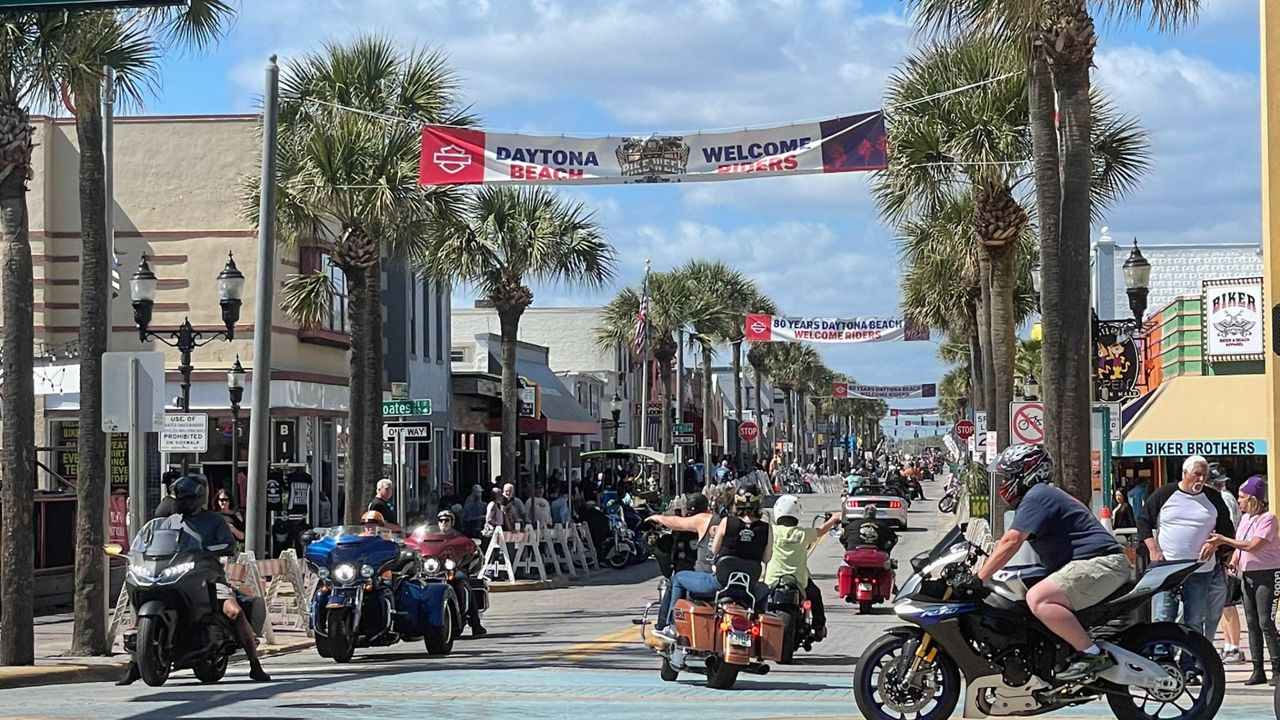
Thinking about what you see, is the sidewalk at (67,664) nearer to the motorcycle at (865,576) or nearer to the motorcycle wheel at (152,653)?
the motorcycle wheel at (152,653)

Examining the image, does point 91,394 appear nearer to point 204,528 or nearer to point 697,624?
point 204,528

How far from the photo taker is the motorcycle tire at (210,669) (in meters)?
14.3

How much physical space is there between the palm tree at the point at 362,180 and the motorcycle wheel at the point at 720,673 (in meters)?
13.8

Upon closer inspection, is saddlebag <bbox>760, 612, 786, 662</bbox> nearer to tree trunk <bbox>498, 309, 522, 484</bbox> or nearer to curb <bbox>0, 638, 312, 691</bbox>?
curb <bbox>0, 638, 312, 691</bbox>

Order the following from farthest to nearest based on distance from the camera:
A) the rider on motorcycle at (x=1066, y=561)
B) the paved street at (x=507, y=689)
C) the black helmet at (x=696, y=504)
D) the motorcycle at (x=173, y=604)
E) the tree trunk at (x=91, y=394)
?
the tree trunk at (x=91, y=394) < the black helmet at (x=696, y=504) < the motorcycle at (x=173, y=604) < the paved street at (x=507, y=689) < the rider on motorcycle at (x=1066, y=561)

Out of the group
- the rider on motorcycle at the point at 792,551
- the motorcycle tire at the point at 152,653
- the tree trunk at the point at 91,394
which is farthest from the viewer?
the tree trunk at the point at 91,394

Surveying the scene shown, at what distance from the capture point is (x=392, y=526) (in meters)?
18.5

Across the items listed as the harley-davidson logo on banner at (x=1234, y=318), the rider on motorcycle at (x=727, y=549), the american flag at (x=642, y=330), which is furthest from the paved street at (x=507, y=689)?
the american flag at (x=642, y=330)

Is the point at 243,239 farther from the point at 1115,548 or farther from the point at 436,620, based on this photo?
the point at 1115,548

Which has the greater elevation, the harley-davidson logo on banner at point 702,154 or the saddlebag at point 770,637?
the harley-davidson logo on banner at point 702,154

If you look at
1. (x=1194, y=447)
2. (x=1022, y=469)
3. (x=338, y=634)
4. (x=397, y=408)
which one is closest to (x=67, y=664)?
(x=338, y=634)

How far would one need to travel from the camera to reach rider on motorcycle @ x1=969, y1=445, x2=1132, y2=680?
10102 mm

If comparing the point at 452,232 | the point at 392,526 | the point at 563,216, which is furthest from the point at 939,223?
the point at 392,526

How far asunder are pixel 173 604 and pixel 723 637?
427 cm
